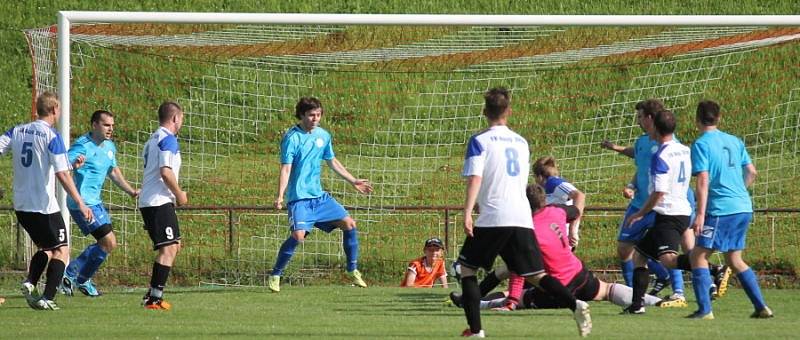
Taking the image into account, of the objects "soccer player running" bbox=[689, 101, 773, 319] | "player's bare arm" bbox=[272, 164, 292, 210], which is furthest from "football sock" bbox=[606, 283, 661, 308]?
"player's bare arm" bbox=[272, 164, 292, 210]

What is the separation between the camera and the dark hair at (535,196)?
1015cm

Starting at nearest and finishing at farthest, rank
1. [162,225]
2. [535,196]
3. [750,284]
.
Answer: [750,284] < [535,196] < [162,225]

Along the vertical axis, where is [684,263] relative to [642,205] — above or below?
below

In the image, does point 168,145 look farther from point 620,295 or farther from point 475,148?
point 620,295

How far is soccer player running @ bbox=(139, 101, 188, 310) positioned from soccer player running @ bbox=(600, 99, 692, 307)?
12.1 ft

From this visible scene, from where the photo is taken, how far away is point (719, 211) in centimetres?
986

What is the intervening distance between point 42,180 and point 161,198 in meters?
0.96

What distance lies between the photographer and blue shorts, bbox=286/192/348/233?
1258 cm

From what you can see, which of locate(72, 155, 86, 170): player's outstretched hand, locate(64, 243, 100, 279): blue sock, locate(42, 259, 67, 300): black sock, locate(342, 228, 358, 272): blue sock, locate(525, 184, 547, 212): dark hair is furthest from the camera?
locate(342, 228, 358, 272): blue sock

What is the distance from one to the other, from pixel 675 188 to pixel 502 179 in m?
2.34

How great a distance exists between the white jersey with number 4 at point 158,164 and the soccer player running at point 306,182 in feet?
6.44

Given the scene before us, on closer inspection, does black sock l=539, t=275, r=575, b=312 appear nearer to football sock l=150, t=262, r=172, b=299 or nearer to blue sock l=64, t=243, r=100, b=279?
football sock l=150, t=262, r=172, b=299

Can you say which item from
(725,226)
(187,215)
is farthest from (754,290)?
(187,215)

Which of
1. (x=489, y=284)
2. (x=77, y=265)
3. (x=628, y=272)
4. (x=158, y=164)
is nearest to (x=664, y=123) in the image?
(x=489, y=284)
